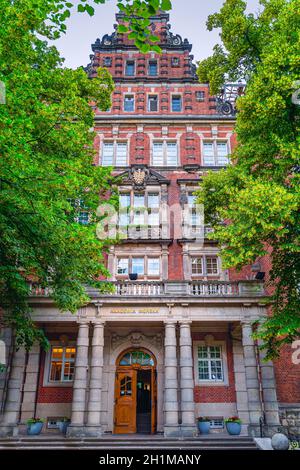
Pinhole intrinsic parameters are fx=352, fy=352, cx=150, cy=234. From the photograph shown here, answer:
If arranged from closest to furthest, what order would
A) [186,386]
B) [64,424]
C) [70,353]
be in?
1. [186,386]
2. [64,424]
3. [70,353]

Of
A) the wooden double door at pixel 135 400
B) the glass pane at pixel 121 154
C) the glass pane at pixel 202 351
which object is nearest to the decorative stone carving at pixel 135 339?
the wooden double door at pixel 135 400

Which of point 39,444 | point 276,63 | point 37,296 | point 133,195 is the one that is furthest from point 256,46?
point 39,444

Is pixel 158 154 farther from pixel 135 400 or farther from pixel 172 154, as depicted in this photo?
pixel 135 400

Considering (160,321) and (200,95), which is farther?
(200,95)

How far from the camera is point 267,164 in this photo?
42.9ft

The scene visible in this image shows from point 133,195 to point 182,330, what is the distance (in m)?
8.65

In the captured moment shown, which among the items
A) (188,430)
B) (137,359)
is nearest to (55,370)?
(137,359)

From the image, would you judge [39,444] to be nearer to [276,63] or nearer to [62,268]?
[62,268]

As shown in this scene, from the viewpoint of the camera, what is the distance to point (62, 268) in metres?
10.9

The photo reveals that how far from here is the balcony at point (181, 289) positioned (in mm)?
15906

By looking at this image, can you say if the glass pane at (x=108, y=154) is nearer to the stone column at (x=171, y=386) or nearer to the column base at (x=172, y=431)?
the stone column at (x=171, y=386)

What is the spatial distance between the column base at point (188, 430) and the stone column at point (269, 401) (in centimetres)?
274

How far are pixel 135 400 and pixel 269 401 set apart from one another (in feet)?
20.2

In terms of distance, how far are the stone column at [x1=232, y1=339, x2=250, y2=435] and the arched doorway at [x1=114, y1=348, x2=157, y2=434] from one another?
3909 millimetres
